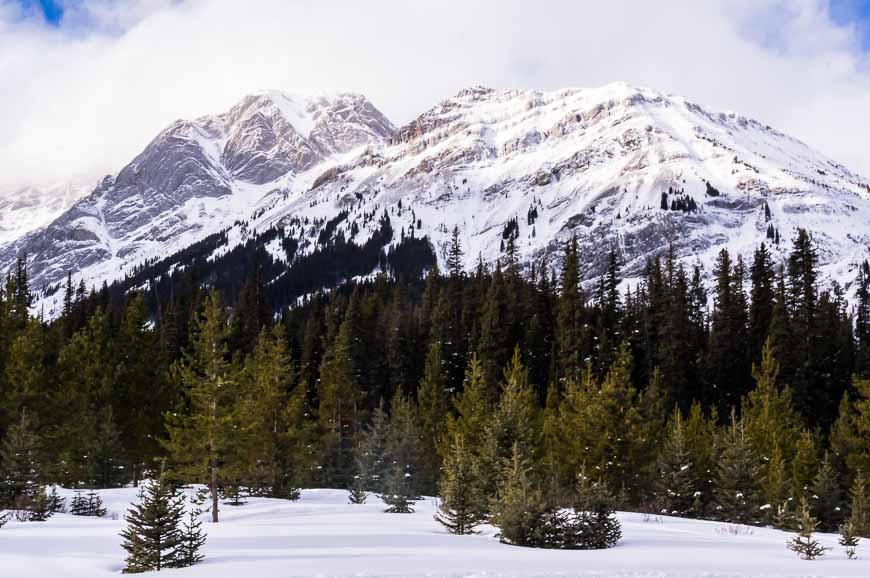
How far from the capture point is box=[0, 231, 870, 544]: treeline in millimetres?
28391

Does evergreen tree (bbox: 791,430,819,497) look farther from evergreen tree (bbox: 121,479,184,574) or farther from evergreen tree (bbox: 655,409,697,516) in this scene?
evergreen tree (bbox: 121,479,184,574)

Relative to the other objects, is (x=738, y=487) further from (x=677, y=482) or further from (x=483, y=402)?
(x=483, y=402)

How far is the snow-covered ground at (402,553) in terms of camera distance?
12727 millimetres

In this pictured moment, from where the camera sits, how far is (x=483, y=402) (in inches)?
1578

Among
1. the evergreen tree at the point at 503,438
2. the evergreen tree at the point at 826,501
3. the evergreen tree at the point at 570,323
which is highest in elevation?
the evergreen tree at the point at 570,323

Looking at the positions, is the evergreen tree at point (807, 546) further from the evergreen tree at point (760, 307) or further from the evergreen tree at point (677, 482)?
the evergreen tree at point (760, 307)

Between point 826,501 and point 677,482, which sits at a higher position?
point 677,482

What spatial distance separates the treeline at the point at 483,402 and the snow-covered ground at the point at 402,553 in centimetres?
189

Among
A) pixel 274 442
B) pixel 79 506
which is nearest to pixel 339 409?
pixel 274 442

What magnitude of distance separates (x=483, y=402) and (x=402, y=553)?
1014 inches

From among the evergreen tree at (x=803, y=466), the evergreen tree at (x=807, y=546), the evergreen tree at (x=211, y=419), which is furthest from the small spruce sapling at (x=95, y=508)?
the evergreen tree at (x=803, y=466)

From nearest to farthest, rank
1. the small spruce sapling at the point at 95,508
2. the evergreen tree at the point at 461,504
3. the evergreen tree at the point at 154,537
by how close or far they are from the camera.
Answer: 1. the evergreen tree at the point at 154,537
2. the evergreen tree at the point at 461,504
3. the small spruce sapling at the point at 95,508

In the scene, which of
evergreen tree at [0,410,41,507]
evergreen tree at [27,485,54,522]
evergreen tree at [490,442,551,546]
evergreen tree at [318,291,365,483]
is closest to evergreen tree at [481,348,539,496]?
evergreen tree at [490,442,551,546]

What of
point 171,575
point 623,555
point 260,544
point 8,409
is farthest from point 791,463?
point 8,409
